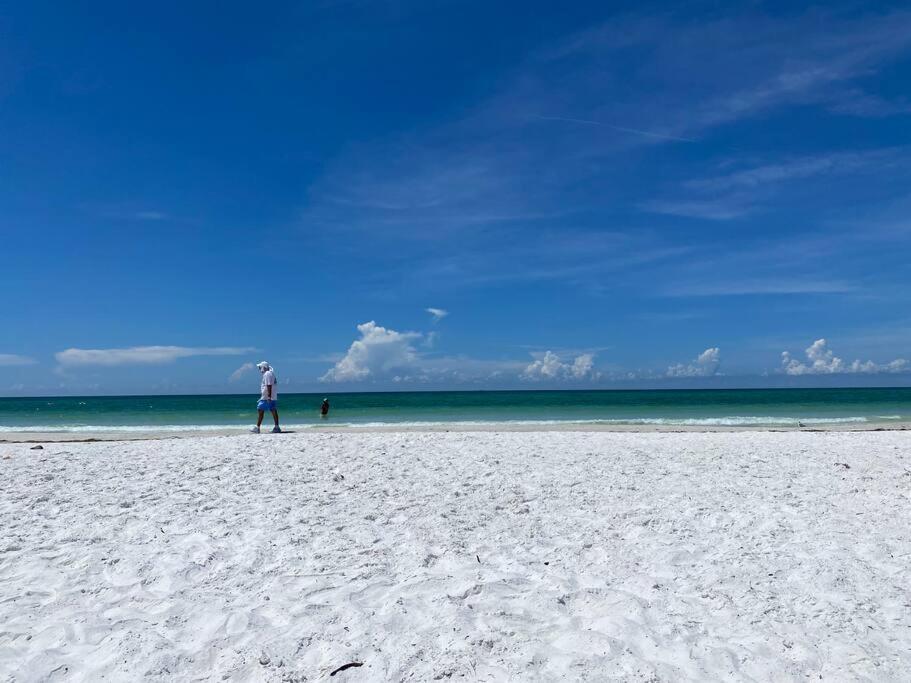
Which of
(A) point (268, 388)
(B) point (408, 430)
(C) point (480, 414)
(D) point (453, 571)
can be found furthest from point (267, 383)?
(C) point (480, 414)

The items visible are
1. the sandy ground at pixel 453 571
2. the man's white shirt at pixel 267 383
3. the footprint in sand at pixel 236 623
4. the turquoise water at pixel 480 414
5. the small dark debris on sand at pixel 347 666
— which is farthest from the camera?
the turquoise water at pixel 480 414

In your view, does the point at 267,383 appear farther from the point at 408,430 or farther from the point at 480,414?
the point at 480,414

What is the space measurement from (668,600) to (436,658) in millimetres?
1871

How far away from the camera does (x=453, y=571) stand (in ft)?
16.8

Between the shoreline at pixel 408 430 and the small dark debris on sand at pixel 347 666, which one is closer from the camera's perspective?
the small dark debris on sand at pixel 347 666

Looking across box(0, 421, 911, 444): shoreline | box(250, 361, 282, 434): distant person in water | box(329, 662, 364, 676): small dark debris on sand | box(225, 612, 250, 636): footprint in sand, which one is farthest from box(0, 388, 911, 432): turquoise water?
box(329, 662, 364, 676): small dark debris on sand

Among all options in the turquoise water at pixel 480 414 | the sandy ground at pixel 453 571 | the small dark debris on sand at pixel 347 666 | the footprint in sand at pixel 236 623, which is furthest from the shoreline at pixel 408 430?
the small dark debris on sand at pixel 347 666

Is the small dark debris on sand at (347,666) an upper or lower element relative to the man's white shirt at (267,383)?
lower

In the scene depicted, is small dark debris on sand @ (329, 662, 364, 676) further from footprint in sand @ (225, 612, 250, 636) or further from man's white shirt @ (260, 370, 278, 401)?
man's white shirt @ (260, 370, 278, 401)

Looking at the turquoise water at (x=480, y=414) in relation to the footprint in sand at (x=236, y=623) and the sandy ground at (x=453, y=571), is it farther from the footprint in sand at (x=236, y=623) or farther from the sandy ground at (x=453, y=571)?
the footprint in sand at (x=236, y=623)

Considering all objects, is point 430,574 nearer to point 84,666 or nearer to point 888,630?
point 84,666

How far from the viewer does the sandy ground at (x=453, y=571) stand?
376 cm

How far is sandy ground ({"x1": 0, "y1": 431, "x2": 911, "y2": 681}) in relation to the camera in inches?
148

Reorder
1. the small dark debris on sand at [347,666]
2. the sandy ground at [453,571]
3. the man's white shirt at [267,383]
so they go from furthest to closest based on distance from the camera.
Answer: the man's white shirt at [267,383], the sandy ground at [453,571], the small dark debris on sand at [347,666]
